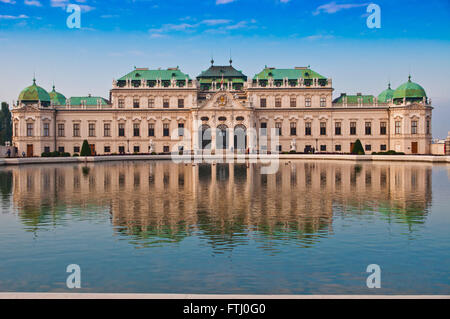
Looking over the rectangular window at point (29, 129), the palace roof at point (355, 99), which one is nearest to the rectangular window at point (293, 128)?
the palace roof at point (355, 99)

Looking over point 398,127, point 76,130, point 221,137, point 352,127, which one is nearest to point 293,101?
point 352,127

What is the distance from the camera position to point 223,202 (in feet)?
86.4

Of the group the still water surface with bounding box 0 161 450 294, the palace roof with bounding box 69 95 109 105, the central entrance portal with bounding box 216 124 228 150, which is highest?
the palace roof with bounding box 69 95 109 105

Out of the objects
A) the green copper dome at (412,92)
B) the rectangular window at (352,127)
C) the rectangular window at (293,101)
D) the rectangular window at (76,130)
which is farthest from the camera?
the rectangular window at (352,127)

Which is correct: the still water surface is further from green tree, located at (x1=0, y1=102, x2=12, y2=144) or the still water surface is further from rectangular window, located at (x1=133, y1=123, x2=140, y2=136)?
green tree, located at (x1=0, y1=102, x2=12, y2=144)

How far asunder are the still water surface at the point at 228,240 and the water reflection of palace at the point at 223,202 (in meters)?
0.08

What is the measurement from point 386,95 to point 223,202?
82765mm

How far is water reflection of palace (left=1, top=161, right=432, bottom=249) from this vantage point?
19453mm

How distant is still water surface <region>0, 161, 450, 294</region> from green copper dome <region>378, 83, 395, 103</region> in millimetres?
72065

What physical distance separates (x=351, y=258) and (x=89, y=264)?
25.4ft

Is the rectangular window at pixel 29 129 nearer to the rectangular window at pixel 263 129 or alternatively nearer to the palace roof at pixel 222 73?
the palace roof at pixel 222 73

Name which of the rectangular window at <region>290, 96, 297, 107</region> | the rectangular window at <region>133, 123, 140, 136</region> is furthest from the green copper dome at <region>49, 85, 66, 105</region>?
the rectangular window at <region>290, 96, 297, 107</region>

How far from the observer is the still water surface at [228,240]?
12.9 m
